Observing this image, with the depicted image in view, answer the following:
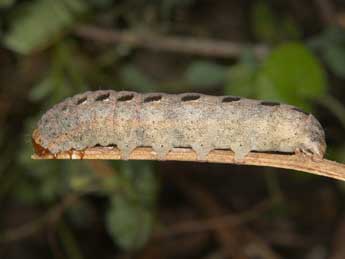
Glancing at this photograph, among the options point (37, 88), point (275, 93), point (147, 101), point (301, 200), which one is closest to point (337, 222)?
point (301, 200)

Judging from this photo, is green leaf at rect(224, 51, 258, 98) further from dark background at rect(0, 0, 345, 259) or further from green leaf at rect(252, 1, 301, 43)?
green leaf at rect(252, 1, 301, 43)

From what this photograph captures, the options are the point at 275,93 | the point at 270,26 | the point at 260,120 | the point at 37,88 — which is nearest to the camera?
the point at 260,120

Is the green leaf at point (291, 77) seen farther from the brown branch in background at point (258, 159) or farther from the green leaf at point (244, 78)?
the brown branch in background at point (258, 159)

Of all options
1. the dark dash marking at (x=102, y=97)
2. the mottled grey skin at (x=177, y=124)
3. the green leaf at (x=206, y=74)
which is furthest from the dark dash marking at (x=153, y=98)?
the green leaf at (x=206, y=74)

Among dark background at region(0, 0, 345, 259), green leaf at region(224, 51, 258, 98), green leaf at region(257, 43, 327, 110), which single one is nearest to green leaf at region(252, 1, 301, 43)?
dark background at region(0, 0, 345, 259)

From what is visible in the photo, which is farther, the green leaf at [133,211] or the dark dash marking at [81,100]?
the green leaf at [133,211]

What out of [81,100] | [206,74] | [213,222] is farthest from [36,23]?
[213,222]

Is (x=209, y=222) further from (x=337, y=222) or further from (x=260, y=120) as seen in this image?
(x=260, y=120)
